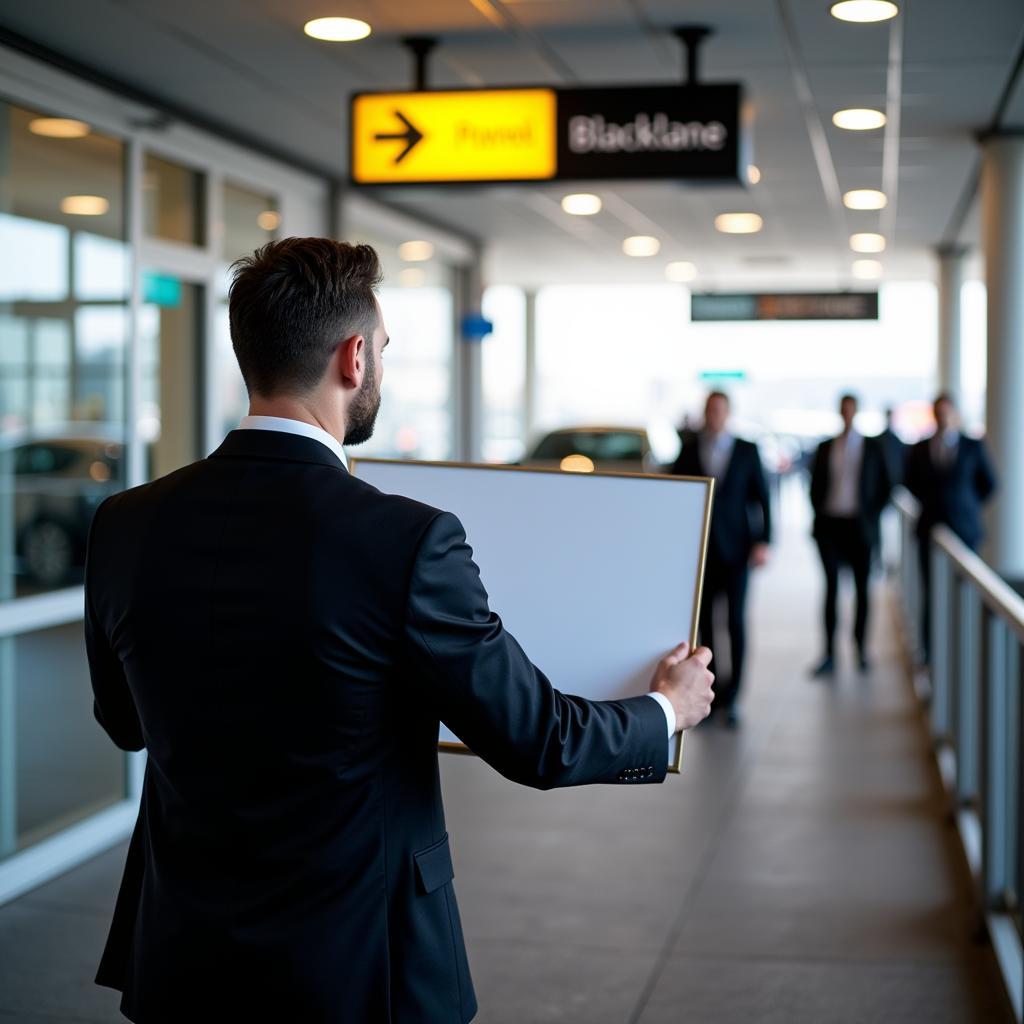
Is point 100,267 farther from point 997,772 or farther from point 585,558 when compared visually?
point 585,558

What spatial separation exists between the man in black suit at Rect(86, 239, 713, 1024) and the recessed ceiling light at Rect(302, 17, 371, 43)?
12.8ft

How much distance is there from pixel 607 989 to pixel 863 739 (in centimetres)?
356

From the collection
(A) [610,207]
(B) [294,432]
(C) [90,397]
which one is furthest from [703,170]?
(A) [610,207]

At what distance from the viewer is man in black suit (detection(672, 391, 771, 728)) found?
738cm

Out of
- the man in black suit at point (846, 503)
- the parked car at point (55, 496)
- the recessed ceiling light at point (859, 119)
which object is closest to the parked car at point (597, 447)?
the man in black suit at point (846, 503)

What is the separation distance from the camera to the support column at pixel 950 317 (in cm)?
1387

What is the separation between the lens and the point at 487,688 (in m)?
1.69

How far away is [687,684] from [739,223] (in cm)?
1025

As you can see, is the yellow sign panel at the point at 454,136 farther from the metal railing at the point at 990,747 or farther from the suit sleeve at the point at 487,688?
the suit sleeve at the point at 487,688

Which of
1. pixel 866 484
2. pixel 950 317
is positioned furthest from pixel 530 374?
pixel 866 484

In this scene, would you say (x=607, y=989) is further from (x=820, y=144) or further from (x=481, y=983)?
(x=820, y=144)

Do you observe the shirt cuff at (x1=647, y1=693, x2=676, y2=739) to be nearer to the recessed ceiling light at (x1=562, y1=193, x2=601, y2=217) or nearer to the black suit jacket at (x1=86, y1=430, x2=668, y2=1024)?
the black suit jacket at (x1=86, y1=430, x2=668, y2=1024)

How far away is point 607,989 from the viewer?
13.0 ft

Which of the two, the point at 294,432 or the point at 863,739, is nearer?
the point at 294,432
